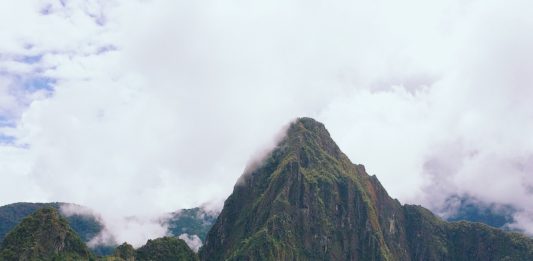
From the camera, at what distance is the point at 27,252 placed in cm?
19850

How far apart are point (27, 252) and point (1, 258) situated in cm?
848

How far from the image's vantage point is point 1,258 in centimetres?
19575
